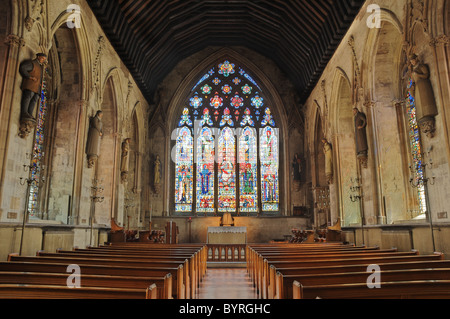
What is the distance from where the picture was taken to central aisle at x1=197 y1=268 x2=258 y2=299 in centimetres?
557

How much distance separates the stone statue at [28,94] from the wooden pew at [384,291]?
20.6ft

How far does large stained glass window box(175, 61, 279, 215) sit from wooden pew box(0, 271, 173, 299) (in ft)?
44.6

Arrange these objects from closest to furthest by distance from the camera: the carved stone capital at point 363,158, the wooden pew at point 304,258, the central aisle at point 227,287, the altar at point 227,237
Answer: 1. the wooden pew at point 304,258
2. the central aisle at point 227,287
3. the carved stone capital at point 363,158
4. the altar at point 227,237

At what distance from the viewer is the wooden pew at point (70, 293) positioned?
90.9 inches

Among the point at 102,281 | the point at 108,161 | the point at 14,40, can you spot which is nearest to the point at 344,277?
the point at 102,281

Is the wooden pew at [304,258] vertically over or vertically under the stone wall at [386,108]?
under

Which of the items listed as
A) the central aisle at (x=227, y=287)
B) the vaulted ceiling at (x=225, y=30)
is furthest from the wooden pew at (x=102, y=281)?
the vaulted ceiling at (x=225, y=30)

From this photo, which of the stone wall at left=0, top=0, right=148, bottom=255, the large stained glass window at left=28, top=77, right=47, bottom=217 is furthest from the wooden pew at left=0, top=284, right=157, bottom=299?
the large stained glass window at left=28, top=77, right=47, bottom=217

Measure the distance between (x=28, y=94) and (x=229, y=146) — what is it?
37.7ft

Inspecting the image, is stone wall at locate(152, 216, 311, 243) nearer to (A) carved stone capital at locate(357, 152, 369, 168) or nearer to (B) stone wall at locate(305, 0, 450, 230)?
(B) stone wall at locate(305, 0, 450, 230)

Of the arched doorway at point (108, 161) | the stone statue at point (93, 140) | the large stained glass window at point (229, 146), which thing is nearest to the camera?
the stone statue at point (93, 140)

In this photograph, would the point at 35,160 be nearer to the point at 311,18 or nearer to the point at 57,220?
the point at 57,220

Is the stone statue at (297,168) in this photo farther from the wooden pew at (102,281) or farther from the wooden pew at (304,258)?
the wooden pew at (102,281)
